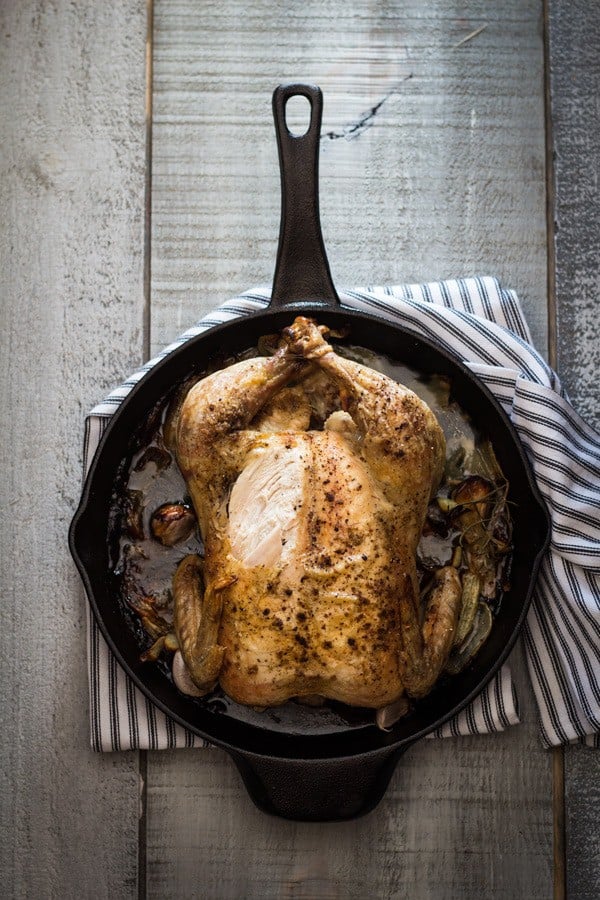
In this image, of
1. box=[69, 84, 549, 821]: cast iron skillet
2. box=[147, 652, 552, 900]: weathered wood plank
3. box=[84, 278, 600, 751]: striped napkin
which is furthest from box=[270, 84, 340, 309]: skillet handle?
box=[147, 652, 552, 900]: weathered wood plank

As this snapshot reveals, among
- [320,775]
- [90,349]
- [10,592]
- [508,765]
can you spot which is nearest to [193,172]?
[90,349]

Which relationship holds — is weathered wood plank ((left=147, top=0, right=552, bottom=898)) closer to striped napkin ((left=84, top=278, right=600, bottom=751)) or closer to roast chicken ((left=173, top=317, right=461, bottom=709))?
striped napkin ((left=84, top=278, right=600, bottom=751))

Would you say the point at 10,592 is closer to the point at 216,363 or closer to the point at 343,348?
the point at 216,363

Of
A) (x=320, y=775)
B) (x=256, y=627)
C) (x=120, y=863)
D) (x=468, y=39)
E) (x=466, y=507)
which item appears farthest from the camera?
(x=468, y=39)

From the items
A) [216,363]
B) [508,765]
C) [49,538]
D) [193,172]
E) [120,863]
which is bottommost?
[120,863]

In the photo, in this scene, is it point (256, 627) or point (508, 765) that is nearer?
point (256, 627)

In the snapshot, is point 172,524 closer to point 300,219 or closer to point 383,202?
point 300,219
